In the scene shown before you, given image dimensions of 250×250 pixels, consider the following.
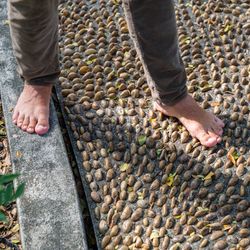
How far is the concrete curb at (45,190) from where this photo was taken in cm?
213

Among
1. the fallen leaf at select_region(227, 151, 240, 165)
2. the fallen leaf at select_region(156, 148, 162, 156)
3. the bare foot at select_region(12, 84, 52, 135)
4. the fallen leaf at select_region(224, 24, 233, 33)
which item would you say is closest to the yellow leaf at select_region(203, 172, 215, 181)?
the fallen leaf at select_region(227, 151, 240, 165)

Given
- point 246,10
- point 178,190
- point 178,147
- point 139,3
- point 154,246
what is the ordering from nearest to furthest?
1. point 139,3
2. point 154,246
3. point 178,190
4. point 178,147
5. point 246,10

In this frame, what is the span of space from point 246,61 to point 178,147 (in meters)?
0.65

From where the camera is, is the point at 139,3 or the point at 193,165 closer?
the point at 139,3

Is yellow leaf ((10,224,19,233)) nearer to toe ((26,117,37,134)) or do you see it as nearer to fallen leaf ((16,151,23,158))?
fallen leaf ((16,151,23,158))

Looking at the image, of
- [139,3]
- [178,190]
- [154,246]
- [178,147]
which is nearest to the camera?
[139,3]

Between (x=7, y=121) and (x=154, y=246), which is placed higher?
Answer: (x=7, y=121)

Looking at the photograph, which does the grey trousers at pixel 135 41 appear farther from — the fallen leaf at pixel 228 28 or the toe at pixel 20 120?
the fallen leaf at pixel 228 28

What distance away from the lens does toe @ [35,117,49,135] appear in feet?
8.10

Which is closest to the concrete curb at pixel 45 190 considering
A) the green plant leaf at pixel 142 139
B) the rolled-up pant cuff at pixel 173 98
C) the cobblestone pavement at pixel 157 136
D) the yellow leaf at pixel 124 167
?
the cobblestone pavement at pixel 157 136

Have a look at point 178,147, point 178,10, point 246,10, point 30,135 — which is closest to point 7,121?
point 30,135

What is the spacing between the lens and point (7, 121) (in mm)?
2547

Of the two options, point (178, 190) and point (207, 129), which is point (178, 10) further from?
point (178, 190)

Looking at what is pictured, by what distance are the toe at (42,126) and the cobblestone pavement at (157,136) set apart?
5.8 inches
